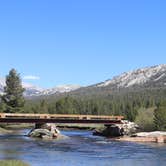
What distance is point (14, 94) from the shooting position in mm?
160375

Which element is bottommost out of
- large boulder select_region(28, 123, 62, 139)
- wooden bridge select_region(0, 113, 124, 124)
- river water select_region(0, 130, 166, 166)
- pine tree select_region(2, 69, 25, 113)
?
river water select_region(0, 130, 166, 166)

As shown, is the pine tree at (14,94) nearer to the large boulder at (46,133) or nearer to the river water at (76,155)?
the large boulder at (46,133)

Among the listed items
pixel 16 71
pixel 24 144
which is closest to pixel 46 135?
pixel 24 144

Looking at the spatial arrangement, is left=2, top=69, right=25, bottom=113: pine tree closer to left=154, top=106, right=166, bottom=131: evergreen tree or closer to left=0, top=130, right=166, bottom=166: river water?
left=154, top=106, right=166, bottom=131: evergreen tree

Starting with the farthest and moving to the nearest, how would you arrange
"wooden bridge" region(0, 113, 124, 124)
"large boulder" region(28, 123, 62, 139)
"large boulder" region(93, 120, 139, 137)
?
"large boulder" region(93, 120, 139, 137)
"wooden bridge" region(0, 113, 124, 124)
"large boulder" region(28, 123, 62, 139)

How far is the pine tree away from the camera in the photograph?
15925 centimetres

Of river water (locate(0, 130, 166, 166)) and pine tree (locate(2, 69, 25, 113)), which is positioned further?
pine tree (locate(2, 69, 25, 113))

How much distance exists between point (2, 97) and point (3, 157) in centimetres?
9316

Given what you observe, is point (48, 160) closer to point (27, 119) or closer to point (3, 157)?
point (3, 157)

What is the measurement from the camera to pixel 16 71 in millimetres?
164750

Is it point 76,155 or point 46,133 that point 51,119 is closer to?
point 46,133

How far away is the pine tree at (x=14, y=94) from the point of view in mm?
159250

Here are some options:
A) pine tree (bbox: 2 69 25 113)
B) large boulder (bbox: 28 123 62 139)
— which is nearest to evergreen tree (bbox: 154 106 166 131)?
large boulder (bbox: 28 123 62 139)

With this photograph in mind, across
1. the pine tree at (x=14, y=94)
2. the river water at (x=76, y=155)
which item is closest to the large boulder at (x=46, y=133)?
the river water at (x=76, y=155)
